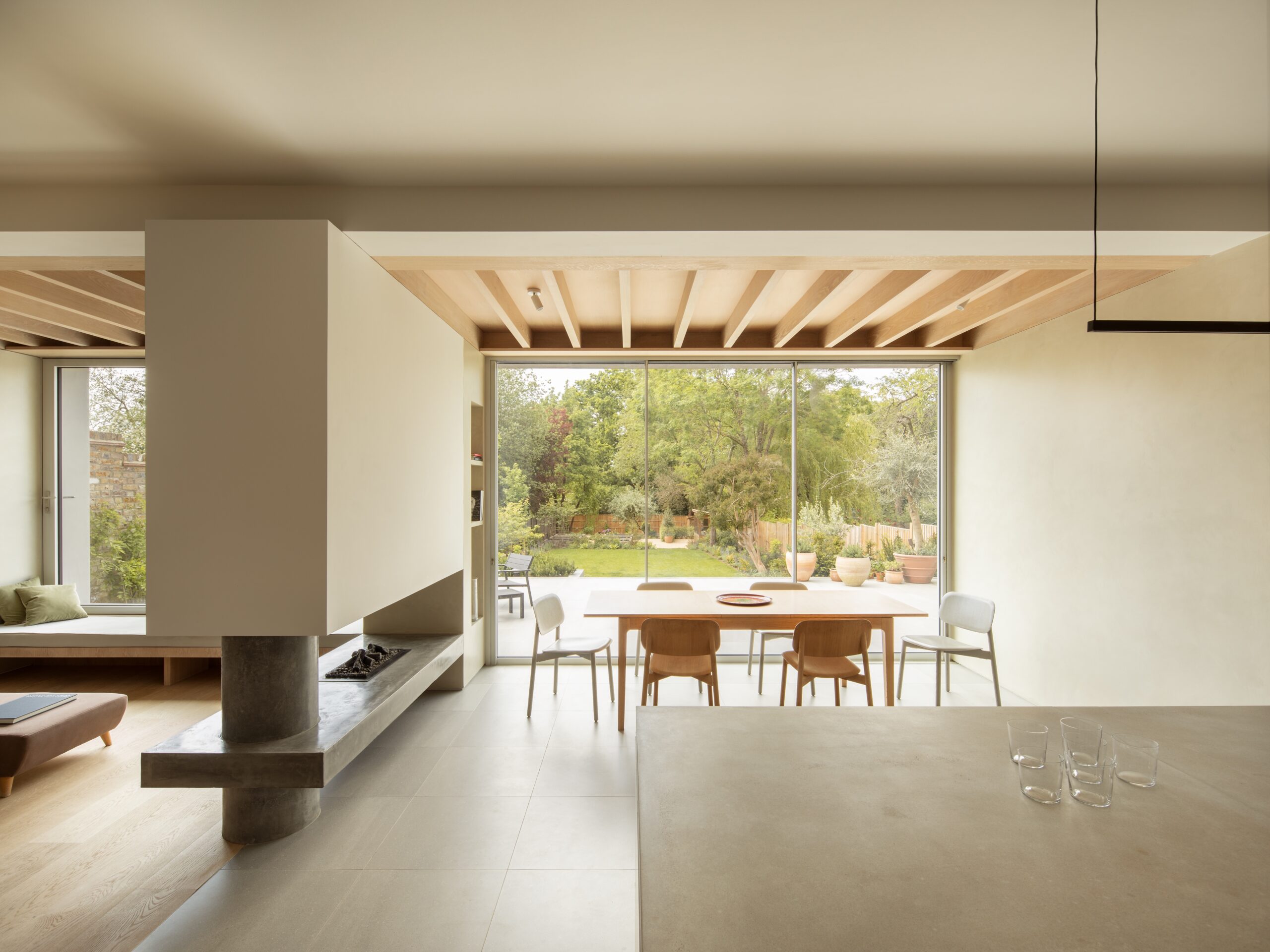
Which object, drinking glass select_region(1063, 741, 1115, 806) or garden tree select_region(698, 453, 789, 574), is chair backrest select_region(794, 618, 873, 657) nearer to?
garden tree select_region(698, 453, 789, 574)

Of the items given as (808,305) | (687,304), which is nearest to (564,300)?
(687,304)

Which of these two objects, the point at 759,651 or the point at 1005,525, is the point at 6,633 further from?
the point at 1005,525

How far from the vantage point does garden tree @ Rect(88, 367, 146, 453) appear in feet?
18.7

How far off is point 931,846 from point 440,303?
405cm

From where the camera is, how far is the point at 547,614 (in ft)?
14.9

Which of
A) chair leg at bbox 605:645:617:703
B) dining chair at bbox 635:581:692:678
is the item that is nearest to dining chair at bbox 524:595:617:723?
chair leg at bbox 605:645:617:703

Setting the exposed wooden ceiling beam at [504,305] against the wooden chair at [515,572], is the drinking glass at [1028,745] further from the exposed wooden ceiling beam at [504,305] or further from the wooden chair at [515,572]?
the wooden chair at [515,572]

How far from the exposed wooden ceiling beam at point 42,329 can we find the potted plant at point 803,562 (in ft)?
20.4

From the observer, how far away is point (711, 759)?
1561mm

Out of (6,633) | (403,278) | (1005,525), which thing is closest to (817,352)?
(1005,525)

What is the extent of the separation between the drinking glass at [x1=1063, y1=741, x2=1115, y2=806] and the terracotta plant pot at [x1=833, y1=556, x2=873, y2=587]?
447 centimetres

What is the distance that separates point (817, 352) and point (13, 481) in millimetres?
7165

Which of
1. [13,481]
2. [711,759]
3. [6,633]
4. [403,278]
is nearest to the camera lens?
[711,759]

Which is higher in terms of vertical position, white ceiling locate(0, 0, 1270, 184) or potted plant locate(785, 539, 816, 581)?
white ceiling locate(0, 0, 1270, 184)
